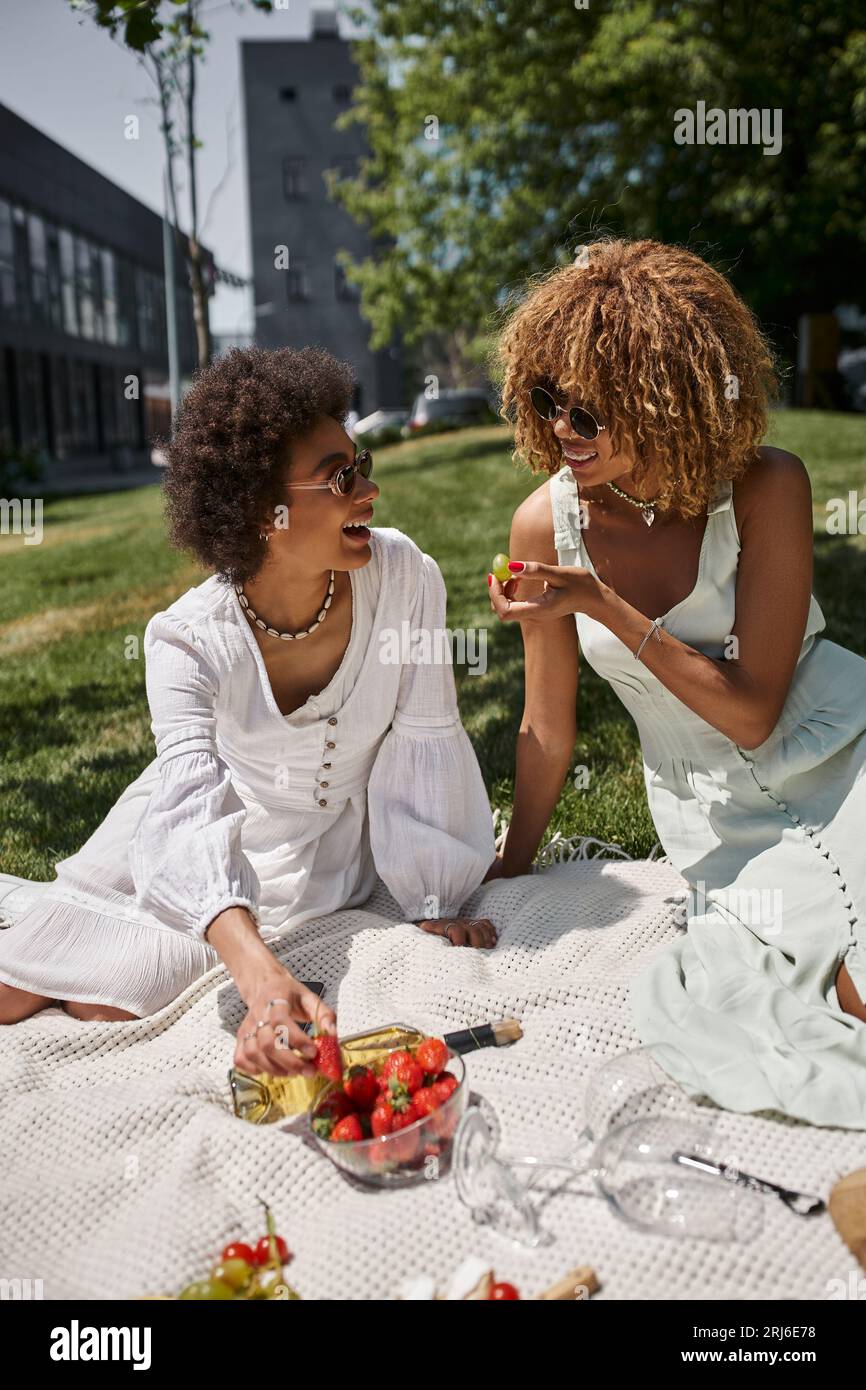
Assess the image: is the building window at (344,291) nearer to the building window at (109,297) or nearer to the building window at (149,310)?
the building window at (149,310)

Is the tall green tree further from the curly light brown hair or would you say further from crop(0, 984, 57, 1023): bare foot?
crop(0, 984, 57, 1023): bare foot

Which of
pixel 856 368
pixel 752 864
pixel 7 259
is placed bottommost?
pixel 752 864

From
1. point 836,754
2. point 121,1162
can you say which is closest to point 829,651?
point 836,754

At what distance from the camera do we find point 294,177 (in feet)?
138

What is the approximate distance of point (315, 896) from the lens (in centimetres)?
353

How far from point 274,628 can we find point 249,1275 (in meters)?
1.78

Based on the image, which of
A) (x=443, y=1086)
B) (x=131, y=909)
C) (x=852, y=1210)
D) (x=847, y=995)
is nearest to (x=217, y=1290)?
(x=443, y=1086)

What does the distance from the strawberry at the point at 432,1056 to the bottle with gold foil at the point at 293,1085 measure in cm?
9

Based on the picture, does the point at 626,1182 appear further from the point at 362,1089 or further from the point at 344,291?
the point at 344,291

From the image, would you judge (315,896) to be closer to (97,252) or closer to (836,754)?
(836,754)

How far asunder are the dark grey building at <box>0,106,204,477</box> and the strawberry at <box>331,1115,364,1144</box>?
25.1 meters

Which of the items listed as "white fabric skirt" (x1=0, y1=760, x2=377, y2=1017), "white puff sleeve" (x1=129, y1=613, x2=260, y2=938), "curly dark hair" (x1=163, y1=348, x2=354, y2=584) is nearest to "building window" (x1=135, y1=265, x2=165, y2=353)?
"curly dark hair" (x1=163, y1=348, x2=354, y2=584)

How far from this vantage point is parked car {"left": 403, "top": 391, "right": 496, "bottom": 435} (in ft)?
76.3
